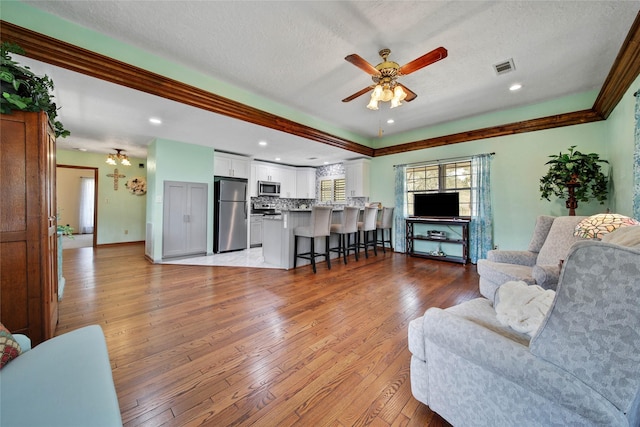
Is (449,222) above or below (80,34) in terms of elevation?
below

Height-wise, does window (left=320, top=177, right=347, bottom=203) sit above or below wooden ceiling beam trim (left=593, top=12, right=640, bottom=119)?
below

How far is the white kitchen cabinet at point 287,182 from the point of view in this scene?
7.40 metres

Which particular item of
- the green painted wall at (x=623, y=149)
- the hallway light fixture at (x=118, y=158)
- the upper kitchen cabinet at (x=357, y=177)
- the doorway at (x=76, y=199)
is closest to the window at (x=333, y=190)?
the upper kitchen cabinet at (x=357, y=177)

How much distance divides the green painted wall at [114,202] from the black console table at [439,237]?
7.34 metres

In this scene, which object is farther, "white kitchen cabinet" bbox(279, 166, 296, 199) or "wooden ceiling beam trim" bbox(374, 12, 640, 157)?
"white kitchen cabinet" bbox(279, 166, 296, 199)

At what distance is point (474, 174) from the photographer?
15.3ft

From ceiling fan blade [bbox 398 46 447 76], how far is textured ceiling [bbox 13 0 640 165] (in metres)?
0.31

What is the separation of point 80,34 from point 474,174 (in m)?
5.89

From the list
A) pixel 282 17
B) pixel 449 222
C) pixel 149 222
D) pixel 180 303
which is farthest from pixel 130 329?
pixel 449 222

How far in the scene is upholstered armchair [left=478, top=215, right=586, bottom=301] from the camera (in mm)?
2167

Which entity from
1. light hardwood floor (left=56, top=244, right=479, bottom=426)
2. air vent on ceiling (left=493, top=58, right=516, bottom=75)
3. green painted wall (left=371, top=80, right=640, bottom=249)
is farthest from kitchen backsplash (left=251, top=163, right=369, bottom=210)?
air vent on ceiling (left=493, top=58, right=516, bottom=75)

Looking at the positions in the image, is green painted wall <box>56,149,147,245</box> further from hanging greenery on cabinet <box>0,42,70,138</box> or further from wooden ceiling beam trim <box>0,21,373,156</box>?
hanging greenery on cabinet <box>0,42,70,138</box>

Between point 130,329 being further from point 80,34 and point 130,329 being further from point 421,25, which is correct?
point 421,25

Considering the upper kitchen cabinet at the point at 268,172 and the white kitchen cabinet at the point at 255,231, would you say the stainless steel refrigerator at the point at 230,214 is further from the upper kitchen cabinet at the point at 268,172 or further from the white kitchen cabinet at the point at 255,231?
the upper kitchen cabinet at the point at 268,172
